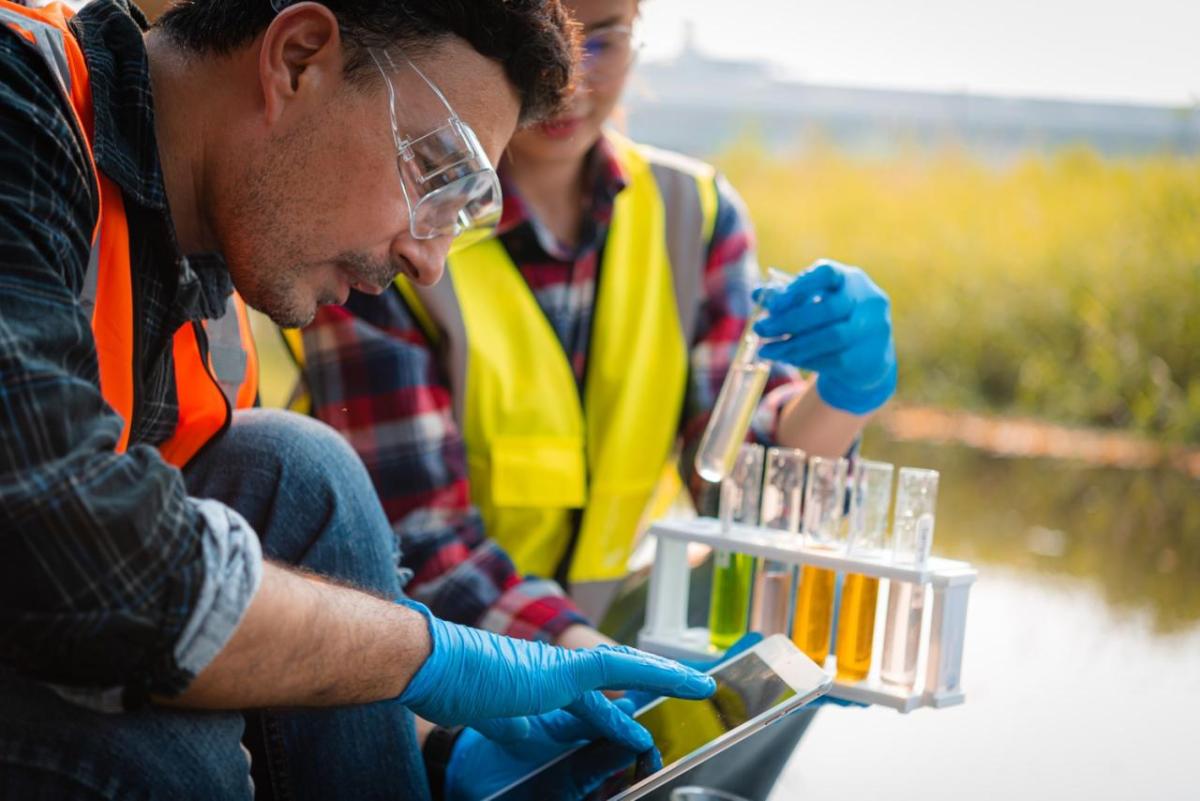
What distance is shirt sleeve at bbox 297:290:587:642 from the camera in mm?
1623

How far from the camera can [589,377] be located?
1.86 m

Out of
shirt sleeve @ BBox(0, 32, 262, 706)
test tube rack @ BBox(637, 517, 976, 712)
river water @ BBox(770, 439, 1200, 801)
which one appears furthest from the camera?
river water @ BBox(770, 439, 1200, 801)

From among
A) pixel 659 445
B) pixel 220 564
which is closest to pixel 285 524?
pixel 220 564

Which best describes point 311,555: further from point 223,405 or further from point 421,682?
point 421,682

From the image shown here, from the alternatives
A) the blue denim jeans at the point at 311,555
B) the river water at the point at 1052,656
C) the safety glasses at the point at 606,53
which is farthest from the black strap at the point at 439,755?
the safety glasses at the point at 606,53

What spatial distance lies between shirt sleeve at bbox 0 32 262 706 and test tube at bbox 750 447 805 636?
2.50ft

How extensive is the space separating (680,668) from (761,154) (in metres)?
3.39

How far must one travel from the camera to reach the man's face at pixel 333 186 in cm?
110

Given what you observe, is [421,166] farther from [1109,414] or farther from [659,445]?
[1109,414]

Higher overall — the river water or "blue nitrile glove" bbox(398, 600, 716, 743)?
"blue nitrile glove" bbox(398, 600, 716, 743)

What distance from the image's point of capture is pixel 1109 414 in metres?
3.54

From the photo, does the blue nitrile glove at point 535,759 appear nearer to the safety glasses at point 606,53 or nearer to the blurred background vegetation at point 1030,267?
the safety glasses at point 606,53

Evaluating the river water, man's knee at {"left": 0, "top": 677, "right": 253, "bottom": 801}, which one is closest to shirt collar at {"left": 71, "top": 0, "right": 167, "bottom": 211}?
man's knee at {"left": 0, "top": 677, "right": 253, "bottom": 801}

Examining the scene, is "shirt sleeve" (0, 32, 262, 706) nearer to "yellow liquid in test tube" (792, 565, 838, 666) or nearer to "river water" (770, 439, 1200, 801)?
"yellow liquid in test tube" (792, 565, 838, 666)
